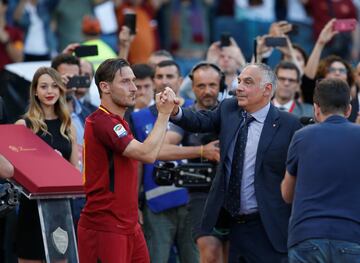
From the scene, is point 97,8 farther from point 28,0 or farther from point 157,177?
point 157,177

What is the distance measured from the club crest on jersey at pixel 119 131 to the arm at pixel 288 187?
1207 mm

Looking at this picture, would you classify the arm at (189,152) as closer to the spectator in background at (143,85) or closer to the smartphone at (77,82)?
the smartphone at (77,82)

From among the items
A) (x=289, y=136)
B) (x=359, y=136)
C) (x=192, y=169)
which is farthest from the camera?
(x=192, y=169)

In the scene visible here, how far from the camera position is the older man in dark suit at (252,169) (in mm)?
9039

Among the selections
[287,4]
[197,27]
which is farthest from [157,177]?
[287,4]

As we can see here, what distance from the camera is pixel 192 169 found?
1010cm

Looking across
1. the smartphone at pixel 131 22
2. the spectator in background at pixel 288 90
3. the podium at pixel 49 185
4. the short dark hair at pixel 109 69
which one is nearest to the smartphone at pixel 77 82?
the smartphone at pixel 131 22

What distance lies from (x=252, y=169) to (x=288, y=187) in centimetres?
85

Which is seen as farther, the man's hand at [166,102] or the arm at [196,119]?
the arm at [196,119]

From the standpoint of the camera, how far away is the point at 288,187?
827 centimetres

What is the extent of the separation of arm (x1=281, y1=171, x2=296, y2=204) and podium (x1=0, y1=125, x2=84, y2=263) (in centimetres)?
186

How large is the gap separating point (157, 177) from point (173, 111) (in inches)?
56.0

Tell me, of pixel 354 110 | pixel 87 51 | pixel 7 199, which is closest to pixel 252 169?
pixel 7 199

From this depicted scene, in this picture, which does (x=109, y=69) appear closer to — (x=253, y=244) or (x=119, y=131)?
A: (x=119, y=131)
